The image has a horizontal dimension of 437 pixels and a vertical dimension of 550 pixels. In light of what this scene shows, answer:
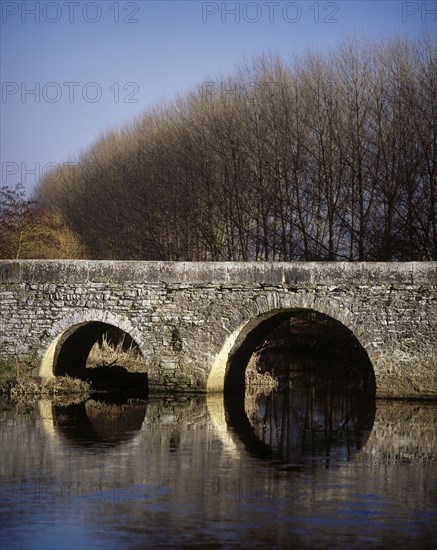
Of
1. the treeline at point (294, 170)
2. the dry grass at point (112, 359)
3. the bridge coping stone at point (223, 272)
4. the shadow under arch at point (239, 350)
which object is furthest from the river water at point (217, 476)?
the treeline at point (294, 170)

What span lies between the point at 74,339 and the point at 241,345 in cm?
334

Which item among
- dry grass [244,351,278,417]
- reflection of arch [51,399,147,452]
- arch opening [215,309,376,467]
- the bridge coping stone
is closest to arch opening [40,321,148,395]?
the bridge coping stone

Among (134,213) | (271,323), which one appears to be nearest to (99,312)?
(271,323)

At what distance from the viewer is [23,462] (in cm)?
1133

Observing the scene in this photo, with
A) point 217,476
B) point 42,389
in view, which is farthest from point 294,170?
point 217,476

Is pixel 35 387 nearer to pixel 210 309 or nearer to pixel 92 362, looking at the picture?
pixel 210 309

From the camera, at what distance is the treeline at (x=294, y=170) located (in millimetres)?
27031

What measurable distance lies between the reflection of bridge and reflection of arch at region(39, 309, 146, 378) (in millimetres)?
26

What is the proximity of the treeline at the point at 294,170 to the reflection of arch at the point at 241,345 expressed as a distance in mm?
8661

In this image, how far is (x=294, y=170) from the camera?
29625mm

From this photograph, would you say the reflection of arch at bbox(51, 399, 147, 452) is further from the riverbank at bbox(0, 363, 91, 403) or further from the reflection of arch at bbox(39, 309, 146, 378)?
the reflection of arch at bbox(39, 309, 146, 378)

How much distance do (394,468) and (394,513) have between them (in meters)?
2.46

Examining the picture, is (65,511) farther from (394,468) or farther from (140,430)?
(140,430)

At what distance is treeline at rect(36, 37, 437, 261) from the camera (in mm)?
27031
